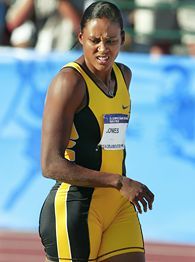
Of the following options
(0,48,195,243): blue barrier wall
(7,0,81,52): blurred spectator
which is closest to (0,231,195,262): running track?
(0,48,195,243): blue barrier wall

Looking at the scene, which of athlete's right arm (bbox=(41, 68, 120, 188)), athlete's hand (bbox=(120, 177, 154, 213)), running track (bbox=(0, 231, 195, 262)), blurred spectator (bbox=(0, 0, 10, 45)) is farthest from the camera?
blurred spectator (bbox=(0, 0, 10, 45))

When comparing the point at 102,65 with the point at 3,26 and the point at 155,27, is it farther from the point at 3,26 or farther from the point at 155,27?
the point at 3,26

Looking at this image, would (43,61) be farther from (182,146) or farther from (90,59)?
(90,59)

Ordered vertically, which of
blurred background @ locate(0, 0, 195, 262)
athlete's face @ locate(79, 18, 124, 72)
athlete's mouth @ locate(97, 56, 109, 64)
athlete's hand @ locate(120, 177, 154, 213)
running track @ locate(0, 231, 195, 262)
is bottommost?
running track @ locate(0, 231, 195, 262)

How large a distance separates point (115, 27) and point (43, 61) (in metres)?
4.79

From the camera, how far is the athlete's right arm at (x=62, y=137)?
14.8ft

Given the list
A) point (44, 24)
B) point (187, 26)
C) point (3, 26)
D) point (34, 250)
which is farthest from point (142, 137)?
point (3, 26)

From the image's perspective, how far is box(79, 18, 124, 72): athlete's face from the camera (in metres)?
4.69

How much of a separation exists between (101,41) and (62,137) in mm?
539

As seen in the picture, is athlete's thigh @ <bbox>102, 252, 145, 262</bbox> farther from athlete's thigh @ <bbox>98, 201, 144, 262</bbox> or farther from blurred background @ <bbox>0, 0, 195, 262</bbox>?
blurred background @ <bbox>0, 0, 195, 262</bbox>

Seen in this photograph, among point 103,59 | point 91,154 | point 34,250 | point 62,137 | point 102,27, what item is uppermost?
point 102,27

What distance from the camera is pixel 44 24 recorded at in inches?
413

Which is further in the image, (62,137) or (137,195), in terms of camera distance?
(62,137)

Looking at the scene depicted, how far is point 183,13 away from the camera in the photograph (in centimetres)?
1038
